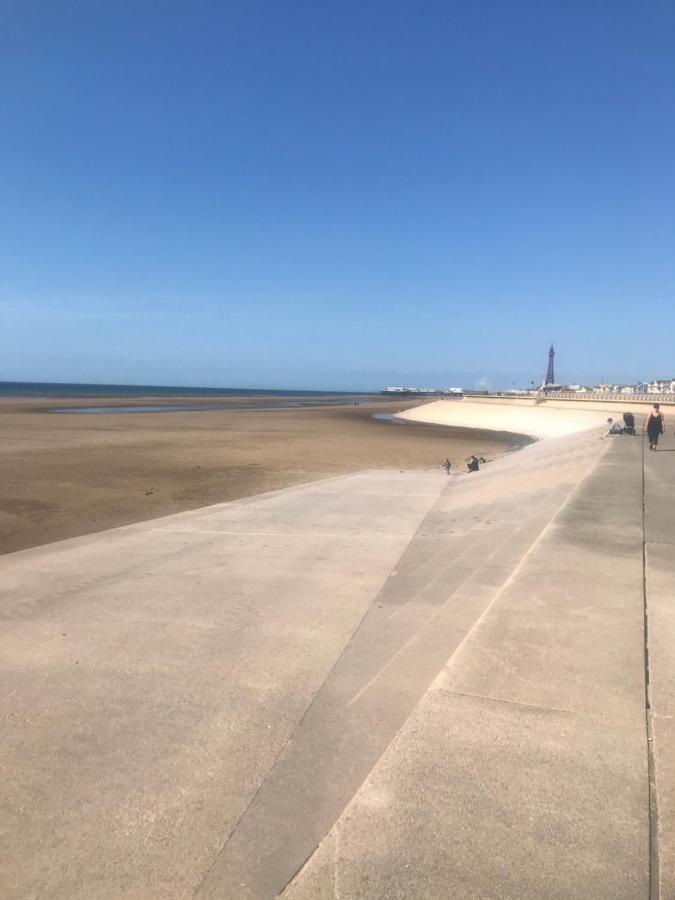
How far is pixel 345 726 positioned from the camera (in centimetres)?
330

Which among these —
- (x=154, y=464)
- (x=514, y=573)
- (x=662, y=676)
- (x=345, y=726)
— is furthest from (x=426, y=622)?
(x=154, y=464)

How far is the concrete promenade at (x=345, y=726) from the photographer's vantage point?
7.79 feet

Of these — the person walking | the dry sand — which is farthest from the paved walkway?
the dry sand

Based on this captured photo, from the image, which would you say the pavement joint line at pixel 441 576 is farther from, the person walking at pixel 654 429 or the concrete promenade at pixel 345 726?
the person walking at pixel 654 429

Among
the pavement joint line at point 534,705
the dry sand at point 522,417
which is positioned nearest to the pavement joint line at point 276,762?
the pavement joint line at point 534,705

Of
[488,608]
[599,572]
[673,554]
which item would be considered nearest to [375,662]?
[488,608]

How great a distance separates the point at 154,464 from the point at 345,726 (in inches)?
697

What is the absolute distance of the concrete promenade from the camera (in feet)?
7.79

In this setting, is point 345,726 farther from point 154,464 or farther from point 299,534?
point 154,464

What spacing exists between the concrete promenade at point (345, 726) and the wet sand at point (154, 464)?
5525mm

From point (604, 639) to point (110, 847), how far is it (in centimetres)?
340

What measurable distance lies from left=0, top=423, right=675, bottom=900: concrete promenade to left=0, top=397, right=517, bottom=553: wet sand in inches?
218

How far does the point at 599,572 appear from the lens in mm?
5461

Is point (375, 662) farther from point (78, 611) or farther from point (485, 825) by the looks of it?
point (78, 611)
